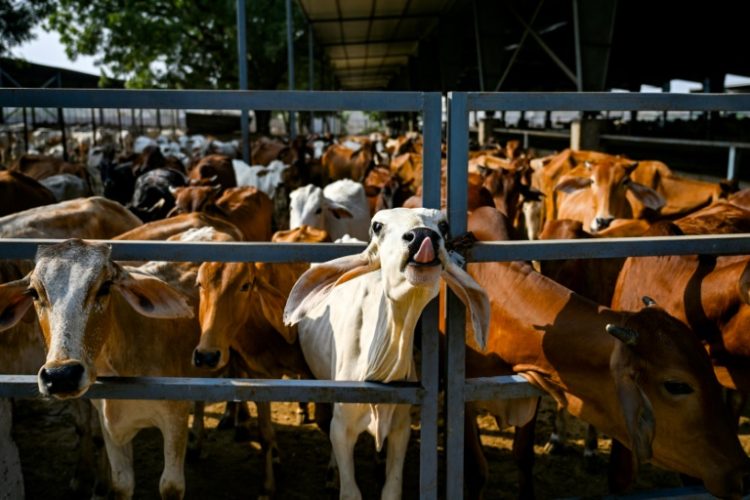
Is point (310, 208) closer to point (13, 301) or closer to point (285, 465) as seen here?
point (285, 465)

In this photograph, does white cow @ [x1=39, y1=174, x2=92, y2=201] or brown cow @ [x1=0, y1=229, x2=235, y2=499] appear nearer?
brown cow @ [x1=0, y1=229, x2=235, y2=499]

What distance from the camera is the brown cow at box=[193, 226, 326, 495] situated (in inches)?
147

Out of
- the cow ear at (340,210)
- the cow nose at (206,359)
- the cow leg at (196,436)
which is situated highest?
the cow ear at (340,210)

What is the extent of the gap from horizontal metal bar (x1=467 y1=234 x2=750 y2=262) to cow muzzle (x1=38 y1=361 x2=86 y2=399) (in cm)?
155

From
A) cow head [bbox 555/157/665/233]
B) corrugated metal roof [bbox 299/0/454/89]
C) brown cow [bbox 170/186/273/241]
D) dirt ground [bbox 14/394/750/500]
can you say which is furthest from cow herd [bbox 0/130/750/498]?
corrugated metal roof [bbox 299/0/454/89]

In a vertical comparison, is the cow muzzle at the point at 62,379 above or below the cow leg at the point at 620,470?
above

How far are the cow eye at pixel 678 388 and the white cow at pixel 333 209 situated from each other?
4.83 m

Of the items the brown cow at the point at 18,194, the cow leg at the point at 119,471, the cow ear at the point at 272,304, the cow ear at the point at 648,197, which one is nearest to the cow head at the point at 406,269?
the cow ear at the point at 272,304

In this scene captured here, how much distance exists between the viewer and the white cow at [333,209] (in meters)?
7.90

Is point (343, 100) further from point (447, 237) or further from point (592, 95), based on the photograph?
point (592, 95)

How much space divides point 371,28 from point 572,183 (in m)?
17.5

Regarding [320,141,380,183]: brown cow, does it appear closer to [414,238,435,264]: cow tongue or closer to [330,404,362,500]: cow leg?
[330,404,362,500]: cow leg

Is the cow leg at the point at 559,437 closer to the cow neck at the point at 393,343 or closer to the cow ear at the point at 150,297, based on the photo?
the cow neck at the point at 393,343

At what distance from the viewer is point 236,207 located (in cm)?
779
